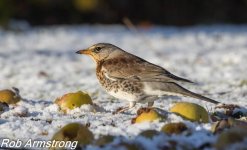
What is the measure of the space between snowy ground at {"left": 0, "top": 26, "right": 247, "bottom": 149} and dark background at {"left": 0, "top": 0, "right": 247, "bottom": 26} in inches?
85.0

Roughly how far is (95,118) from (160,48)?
7.26 m

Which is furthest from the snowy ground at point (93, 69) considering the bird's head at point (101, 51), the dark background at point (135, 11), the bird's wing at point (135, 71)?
the dark background at point (135, 11)

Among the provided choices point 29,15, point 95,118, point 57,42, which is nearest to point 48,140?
point 95,118

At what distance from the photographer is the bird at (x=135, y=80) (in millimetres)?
5934

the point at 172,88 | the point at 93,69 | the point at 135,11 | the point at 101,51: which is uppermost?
the point at 135,11

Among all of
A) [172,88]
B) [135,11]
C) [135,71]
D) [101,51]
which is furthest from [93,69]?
[135,11]

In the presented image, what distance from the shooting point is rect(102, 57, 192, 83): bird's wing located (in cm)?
602

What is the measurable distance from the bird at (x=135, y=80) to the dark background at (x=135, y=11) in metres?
12.2

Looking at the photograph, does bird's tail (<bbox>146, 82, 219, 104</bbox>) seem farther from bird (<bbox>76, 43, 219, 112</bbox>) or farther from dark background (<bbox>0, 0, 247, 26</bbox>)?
dark background (<bbox>0, 0, 247, 26</bbox>)

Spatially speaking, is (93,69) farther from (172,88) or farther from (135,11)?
(135,11)

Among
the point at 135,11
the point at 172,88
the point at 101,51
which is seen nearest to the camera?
the point at 172,88

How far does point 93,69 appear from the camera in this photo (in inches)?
422

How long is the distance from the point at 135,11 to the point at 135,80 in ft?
44.2

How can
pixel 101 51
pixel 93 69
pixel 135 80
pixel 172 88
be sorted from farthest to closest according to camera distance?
pixel 93 69 < pixel 101 51 < pixel 135 80 < pixel 172 88
